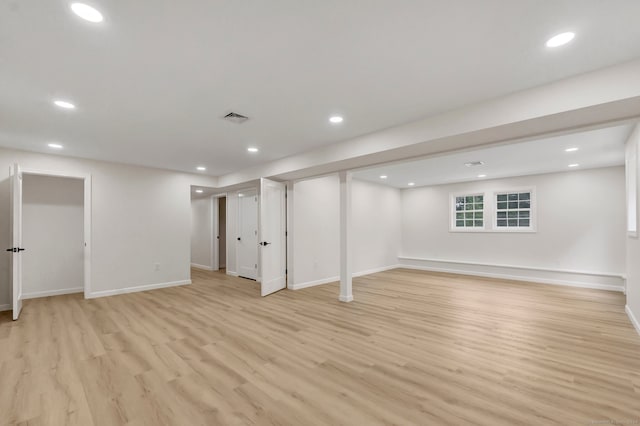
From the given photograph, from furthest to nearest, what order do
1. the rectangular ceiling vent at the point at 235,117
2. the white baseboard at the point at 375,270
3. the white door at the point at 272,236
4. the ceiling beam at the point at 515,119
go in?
1. the white baseboard at the point at 375,270
2. the white door at the point at 272,236
3. the rectangular ceiling vent at the point at 235,117
4. the ceiling beam at the point at 515,119

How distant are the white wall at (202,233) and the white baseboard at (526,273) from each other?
5.82 metres

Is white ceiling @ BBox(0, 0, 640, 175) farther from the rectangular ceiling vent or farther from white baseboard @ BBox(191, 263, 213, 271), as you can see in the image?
white baseboard @ BBox(191, 263, 213, 271)

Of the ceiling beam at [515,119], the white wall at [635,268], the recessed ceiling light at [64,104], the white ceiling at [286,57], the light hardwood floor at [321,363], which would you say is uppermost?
the white ceiling at [286,57]

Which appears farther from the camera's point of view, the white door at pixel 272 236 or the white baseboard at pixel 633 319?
the white door at pixel 272 236

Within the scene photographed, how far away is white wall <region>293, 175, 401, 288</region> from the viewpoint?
604cm

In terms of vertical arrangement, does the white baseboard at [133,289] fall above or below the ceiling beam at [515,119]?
below

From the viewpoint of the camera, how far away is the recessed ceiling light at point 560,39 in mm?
1894

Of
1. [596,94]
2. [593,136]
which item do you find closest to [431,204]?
[593,136]

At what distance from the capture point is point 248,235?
721 centimetres

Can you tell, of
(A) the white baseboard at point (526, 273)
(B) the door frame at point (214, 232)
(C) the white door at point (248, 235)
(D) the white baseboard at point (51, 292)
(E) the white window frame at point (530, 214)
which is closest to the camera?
(D) the white baseboard at point (51, 292)

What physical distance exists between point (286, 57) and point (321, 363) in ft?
8.71

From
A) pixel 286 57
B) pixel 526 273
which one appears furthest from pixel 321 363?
pixel 526 273

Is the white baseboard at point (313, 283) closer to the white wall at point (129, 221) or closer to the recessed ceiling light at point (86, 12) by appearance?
the white wall at point (129, 221)

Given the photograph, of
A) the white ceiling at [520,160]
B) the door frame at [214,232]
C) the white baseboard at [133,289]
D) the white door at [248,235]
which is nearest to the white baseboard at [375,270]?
the white ceiling at [520,160]
